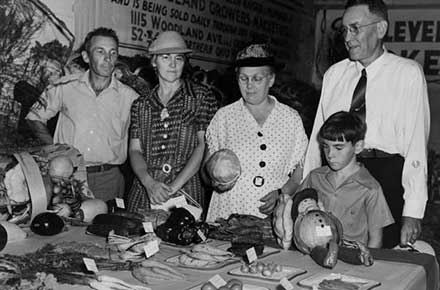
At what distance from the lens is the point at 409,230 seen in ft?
10.3

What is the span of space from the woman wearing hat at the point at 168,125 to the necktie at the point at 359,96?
828mm

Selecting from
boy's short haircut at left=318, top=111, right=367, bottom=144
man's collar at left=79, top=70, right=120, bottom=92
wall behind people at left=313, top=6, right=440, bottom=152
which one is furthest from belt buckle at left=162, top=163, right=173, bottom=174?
wall behind people at left=313, top=6, right=440, bottom=152

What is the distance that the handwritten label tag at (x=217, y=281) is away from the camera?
2130 mm

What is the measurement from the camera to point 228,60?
7328 mm

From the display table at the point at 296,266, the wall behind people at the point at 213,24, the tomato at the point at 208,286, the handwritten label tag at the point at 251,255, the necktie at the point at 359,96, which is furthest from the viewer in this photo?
the wall behind people at the point at 213,24

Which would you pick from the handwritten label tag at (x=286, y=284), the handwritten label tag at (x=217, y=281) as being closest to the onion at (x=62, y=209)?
the handwritten label tag at (x=217, y=281)

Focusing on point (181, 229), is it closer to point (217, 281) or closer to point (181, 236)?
point (181, 236)

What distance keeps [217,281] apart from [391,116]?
4.95 feet

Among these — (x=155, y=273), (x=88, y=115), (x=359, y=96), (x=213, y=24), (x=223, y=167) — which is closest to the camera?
(x=155, y=273)

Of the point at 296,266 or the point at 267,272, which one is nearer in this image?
the point at 267,272

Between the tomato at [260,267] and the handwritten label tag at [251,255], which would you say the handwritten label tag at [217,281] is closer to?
the tomato at [260,267]

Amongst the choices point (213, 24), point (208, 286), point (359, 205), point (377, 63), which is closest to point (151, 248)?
point (208, 286)

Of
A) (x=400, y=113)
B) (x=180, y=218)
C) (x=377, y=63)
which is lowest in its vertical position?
(x=180, y=218)

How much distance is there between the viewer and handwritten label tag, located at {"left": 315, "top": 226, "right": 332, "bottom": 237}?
2578mm
